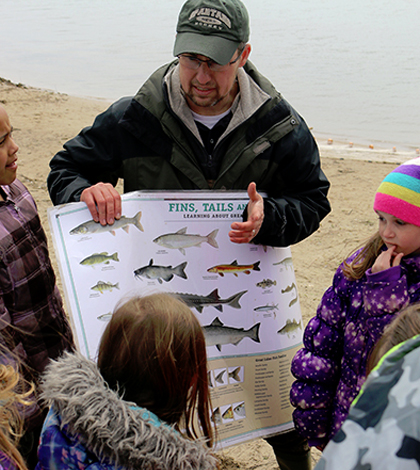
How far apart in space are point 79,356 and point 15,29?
1131 inches

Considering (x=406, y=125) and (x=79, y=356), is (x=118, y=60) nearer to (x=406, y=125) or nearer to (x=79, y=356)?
(x=406, y=125)

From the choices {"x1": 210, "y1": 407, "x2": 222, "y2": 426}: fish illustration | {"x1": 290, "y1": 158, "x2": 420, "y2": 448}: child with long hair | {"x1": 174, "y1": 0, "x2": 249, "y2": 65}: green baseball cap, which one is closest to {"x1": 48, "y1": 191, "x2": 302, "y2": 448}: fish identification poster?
{"x1": 210, "y1": 407, "x2": 222, "y2": 426}: fish illustration

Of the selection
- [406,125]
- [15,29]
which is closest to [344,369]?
[406,125]

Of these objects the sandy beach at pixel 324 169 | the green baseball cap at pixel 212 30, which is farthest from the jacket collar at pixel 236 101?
the sandy beach at pixel 324 169

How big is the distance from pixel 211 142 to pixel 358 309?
1.06 meters

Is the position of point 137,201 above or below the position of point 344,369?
above

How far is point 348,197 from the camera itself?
713 centimetres

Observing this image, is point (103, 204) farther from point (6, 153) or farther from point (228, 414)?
point (228, 414)

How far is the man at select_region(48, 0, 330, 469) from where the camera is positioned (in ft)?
7.77

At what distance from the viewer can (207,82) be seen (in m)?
2.40

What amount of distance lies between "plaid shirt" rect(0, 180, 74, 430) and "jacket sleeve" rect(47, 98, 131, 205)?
296 millimetres

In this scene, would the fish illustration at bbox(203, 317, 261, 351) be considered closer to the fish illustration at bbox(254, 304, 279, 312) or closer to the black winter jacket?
the fish illustration at bbox(254, 304, 279, 312)

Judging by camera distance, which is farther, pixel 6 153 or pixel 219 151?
pixel 219 151

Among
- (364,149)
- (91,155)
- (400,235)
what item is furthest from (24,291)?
(364,149)
